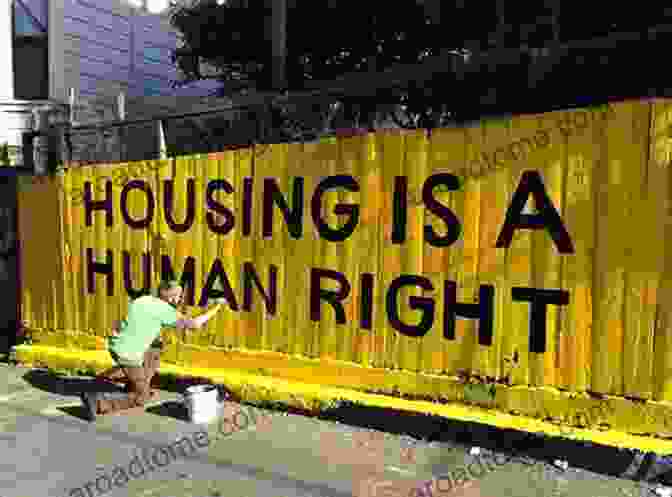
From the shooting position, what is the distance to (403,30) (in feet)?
35.6

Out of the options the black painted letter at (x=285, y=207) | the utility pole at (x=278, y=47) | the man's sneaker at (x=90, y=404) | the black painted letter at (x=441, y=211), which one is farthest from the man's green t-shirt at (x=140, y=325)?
the utility pole at (x=278, y=47)

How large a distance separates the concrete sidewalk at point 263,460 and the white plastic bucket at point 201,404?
110 mm

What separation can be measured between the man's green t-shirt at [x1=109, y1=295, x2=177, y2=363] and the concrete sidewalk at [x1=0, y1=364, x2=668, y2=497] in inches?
25.2

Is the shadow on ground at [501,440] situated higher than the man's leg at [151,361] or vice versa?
the man's leg at [151,361]

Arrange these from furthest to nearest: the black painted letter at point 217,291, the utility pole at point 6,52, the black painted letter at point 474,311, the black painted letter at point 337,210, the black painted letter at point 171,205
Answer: the utility pole at point 6,52
the black painted letter at point 171,205
the black painted letter at point 217,291
the black painted letter at point 337,210
the black painted letter at point 474,311

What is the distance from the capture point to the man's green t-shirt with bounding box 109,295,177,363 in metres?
6.46

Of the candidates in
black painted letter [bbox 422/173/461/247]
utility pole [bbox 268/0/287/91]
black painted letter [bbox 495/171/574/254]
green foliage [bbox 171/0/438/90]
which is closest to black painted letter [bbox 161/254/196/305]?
utility pole [bbox 268/0/287/91]

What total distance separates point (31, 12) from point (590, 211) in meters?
12.0

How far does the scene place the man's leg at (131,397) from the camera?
6414 mm

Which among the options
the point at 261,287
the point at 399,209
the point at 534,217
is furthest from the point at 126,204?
the point at 534,217

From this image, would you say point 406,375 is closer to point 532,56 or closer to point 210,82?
point 532,56

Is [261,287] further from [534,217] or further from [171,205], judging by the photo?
[534,217]

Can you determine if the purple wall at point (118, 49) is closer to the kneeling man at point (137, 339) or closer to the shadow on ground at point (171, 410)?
the kneeling man at point (137, 339)

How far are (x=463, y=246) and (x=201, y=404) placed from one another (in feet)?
9.13
